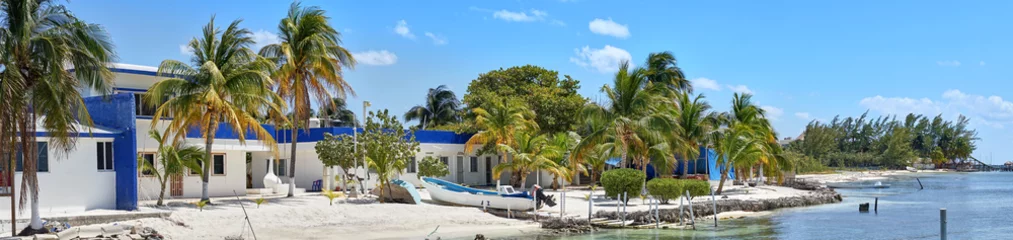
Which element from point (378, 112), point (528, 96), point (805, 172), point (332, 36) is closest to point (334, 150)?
point (378, 112)

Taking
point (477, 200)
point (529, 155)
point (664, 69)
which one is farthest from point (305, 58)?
point (664, 69)

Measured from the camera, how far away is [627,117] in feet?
110

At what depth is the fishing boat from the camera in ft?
92.3

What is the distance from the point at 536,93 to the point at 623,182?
1758 centimetres

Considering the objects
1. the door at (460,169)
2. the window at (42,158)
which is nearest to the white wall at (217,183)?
the window at (42,158)

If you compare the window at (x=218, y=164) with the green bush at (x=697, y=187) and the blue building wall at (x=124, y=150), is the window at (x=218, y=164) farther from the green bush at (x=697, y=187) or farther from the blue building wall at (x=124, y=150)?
A: the green bush at (x=697, y=187)

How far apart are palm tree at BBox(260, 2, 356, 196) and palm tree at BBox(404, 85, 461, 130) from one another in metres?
34.0

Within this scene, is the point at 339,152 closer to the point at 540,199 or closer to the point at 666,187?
the point at 540,199

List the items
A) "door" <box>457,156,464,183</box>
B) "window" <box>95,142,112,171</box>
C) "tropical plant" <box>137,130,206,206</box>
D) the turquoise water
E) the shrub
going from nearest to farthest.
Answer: "window" <box>95,142,112,171</box> < "tropical plant" <box>137,130,206,206</box> < the turquoise water < the shrub < "door" <box>457,156,464,183</box>

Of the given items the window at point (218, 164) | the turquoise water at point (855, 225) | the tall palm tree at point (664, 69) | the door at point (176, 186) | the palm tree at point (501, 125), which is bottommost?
the turquoise water at point (855, 225)

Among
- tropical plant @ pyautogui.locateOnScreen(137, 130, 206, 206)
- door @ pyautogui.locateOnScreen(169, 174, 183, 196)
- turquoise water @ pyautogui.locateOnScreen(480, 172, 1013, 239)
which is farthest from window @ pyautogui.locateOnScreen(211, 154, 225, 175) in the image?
turquoise water @ pyautogui.locateOnScreen(480, 172, 1013, 239)

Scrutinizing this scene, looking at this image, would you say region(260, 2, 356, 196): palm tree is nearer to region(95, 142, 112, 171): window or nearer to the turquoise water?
region(95, 142, 112, 171): window

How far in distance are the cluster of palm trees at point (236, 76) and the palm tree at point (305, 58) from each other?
0.03 metres

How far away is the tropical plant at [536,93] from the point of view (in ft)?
150
